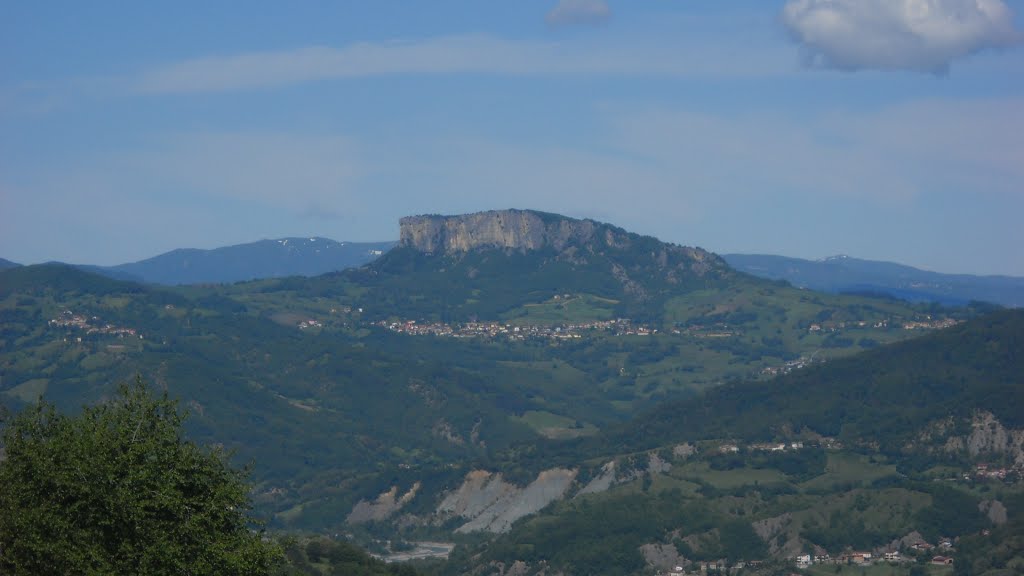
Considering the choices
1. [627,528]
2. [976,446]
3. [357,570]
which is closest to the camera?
[357,570]

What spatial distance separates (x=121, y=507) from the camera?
4297cm

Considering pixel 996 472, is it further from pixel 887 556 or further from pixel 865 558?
pixel 865 558

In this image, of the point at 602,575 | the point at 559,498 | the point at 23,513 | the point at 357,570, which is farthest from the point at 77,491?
the point at 559,498

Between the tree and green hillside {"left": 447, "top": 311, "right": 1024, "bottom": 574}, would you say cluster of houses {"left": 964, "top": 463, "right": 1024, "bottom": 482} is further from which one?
the tree

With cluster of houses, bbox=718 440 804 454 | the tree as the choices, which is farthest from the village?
the tree

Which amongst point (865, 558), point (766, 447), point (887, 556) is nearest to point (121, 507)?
point (865, 558)

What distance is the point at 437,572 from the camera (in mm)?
143500

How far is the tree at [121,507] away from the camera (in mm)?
42188

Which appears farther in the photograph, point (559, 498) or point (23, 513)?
point (559, 498)

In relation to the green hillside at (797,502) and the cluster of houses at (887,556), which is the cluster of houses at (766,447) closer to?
→ the green hillside at (797,502)

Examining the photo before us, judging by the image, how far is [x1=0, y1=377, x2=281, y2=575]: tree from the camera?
42.2 m

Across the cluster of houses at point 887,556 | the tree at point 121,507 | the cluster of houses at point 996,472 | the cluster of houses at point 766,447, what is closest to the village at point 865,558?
the cluster of houses at point 887,556

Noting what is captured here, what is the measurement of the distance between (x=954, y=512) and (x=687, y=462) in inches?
1766

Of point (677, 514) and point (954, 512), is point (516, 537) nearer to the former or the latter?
point (677, 514)
